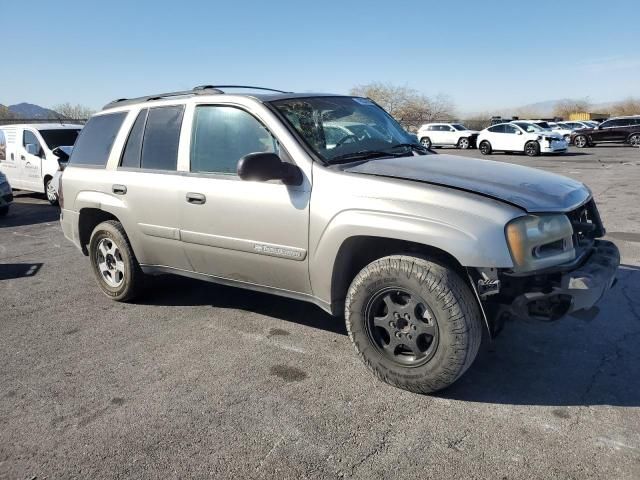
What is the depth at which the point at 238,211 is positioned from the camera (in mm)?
3805

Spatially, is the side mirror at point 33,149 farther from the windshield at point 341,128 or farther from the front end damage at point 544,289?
the front end damage at point 544,289

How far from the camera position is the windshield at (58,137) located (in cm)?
1179

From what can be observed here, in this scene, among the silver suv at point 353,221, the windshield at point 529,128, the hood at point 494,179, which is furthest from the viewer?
the windshield at point 529,128

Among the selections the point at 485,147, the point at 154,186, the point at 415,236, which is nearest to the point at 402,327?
the point at 415,236

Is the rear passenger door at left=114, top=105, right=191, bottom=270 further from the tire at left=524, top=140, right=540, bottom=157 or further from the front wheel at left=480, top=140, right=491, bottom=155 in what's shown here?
the front wheel at left=480, top=140, right=491, bottom=155

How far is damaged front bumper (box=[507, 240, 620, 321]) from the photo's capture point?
2.89 m

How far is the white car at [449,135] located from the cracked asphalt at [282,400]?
26704mm

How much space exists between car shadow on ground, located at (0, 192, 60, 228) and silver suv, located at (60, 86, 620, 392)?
6.19 meters

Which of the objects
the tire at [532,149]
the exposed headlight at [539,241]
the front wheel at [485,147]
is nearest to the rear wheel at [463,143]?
the front wheel at [485,147]

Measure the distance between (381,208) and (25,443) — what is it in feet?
7.73

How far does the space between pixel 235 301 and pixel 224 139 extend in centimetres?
166

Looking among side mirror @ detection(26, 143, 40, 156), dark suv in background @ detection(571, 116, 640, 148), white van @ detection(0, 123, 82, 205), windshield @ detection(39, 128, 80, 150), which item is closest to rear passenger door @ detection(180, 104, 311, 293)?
white van @ detection(0, 123, 82, 205)

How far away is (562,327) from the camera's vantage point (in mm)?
4105

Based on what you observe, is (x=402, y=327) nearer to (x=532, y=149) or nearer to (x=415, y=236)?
(x=415, y=236)
